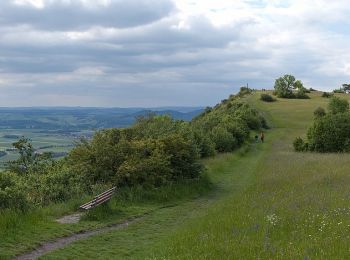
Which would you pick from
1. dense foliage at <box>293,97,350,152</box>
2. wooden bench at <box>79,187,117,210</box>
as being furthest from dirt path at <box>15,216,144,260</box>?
dense foliage at <box>293,97,350,152</box>

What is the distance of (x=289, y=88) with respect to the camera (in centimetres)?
13250

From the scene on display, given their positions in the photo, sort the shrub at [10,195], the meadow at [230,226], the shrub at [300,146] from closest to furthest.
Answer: the meadow at [230,226] → the shrub at [10,195] → the shrub at [300,146]

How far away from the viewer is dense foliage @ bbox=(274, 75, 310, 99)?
411 feet

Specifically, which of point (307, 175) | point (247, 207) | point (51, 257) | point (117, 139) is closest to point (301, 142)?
point (307, 175)

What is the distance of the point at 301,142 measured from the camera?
49.3m

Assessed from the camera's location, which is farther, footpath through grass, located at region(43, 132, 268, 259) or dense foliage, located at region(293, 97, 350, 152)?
dense foliage, located at region(293, 97, 350, 152)

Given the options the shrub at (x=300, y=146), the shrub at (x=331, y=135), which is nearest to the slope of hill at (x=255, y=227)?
the shrub at (x=331, y=135)

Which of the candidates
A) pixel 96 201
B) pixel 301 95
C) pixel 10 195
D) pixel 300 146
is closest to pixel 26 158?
pixel 96 201

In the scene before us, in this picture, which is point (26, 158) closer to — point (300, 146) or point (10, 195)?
point (10, 195)

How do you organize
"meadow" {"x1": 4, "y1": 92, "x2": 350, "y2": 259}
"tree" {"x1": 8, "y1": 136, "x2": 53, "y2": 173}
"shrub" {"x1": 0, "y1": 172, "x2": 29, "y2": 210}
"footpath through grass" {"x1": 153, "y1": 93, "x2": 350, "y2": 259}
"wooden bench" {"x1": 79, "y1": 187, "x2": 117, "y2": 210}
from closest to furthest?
"footpath through grass" {"x1": 153, "y1": 93, "x2": 350, "y2": 259} < "meadow" {"x1": 4, "y1": 92, "x2": 350, "y2": 259} < "shrub" {"x1": 0, "y1": 172, "x2": 29, "y2": 210} < "wooden bench" {"x1": 79, "y1": 187, "x2": 117, "y2": 210} < "tree" {"x1": 8, "y1": 136, "x2": 53, "y2": 173}

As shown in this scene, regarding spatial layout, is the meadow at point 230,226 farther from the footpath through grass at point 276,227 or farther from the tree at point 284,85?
the tree at point 284,85

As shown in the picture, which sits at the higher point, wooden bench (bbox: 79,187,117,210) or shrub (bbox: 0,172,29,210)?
shrub (bbox: 0,172,29,210)

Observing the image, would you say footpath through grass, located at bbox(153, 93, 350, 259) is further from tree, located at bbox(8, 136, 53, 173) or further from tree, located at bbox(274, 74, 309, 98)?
tree, located at bbox(274, 74, 309, 98)

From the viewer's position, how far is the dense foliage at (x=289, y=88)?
411 ft
